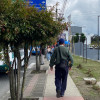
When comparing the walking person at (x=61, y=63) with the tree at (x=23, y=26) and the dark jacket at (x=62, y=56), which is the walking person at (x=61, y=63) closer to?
the dark jacket at (x=62, y=56)

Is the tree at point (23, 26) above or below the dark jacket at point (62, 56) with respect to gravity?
above

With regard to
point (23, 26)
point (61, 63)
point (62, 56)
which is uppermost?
point (23, 26)

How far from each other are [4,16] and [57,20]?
1.36m

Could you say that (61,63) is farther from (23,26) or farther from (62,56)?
(23,26)

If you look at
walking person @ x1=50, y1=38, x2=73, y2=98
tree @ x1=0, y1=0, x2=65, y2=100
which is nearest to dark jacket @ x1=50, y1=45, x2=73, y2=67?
A: walking person @ x1=50, y1=38, x2=73, y2=98

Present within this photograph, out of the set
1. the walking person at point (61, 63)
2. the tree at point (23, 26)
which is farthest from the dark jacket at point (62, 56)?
the tree at point (23, 26)

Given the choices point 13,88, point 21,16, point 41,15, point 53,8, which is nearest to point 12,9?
point 21,16

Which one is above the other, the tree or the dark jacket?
the tree

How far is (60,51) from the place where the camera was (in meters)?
6.12

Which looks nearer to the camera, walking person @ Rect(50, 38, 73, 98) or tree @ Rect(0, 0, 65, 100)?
tree @ Rect(0, 0, 65, 100)

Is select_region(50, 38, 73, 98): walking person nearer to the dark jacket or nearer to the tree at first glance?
the dark jacket

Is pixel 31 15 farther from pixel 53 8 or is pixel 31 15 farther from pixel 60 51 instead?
pixel 60 51

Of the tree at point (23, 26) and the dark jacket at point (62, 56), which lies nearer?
the tree at point (23, 26)

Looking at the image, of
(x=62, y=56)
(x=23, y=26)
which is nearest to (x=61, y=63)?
(x=62, y=56)
